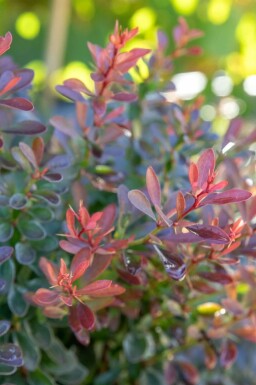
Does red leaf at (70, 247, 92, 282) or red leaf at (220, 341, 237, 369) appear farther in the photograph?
red leaf at (220, 341, 237, 369)

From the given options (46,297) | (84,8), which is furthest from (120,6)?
(46,297)

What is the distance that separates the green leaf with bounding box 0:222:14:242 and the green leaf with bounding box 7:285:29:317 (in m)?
0.06

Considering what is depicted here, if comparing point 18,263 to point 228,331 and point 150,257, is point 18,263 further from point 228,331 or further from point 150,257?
point 228,331

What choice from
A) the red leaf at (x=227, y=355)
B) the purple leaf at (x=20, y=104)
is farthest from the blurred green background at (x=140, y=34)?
the purple leaf at (x=20, y=104)

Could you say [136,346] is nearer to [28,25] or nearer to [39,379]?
[39,379]

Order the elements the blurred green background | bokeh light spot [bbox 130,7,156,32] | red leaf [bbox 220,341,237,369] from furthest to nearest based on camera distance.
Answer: bokeh light spot [bbox 130,7,156,32]
the blurred green background
red leaf [bbox 220,341,237,369]

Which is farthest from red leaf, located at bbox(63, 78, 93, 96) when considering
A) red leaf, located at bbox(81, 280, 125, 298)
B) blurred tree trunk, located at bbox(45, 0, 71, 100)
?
blurred tree trunk, located at bbox(45, 0, 71, 100)

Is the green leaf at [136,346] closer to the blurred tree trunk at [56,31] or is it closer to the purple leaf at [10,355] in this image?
the purple leaf at [10,355]

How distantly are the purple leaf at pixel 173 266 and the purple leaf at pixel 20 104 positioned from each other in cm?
18

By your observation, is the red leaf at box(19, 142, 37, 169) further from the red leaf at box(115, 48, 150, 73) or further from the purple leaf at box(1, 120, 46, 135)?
the red leaf at box(115, 48, 150, 73)

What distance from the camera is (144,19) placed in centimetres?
270

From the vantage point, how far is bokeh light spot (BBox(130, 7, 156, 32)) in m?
2.65

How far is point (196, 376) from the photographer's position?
86 cm

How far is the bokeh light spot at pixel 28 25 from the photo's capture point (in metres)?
2.88
